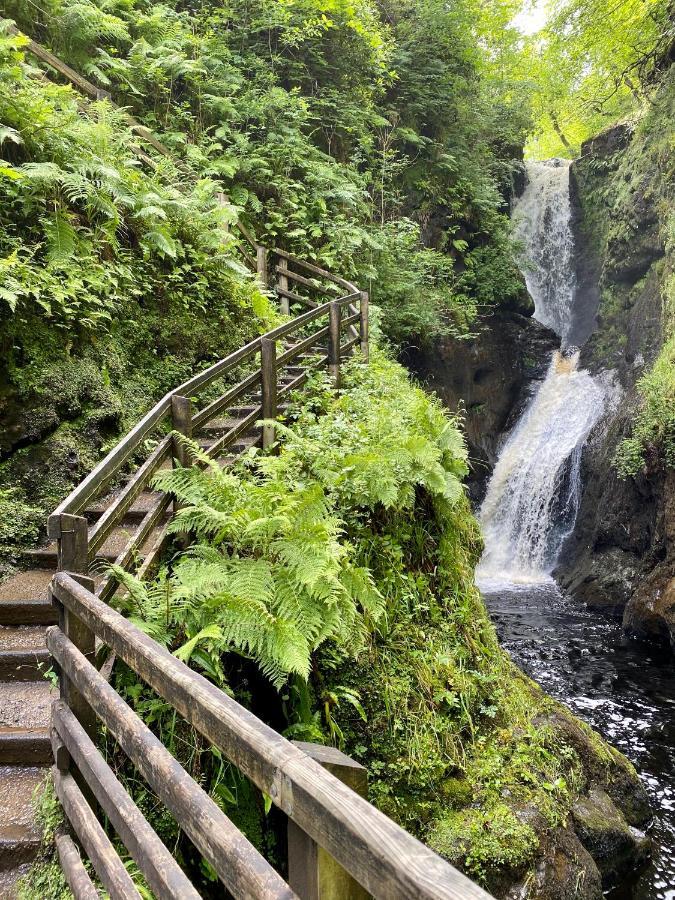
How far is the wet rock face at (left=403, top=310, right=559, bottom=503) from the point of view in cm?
1692

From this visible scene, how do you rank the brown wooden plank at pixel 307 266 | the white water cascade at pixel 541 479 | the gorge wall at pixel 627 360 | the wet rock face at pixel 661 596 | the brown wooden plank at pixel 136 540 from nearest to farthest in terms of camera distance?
1. the brown wooden plank at pixel 136 540
2. the wet rock face at pixel 661 596
3. the gorge wall at pixel 627 360
4. the brown wooden plank at pixel 307 266
5. the white water cascade at pixel 541 479

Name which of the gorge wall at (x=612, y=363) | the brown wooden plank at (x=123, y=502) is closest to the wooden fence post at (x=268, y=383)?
the brown wooden plank at (x=123, y=502)

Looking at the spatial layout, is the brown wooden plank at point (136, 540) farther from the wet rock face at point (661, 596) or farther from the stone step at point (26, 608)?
the wet rock face at point (661, 596)

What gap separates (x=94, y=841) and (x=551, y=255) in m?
24.4

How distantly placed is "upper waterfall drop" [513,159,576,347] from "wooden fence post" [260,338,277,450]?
17919 mm

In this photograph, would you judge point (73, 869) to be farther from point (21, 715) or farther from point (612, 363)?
point (612, 363)

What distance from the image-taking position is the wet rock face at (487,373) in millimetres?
16922

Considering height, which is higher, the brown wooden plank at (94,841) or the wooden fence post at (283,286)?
the wooden fence post at (283,286)

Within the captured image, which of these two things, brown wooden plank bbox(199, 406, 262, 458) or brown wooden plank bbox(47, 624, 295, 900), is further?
brown wooden plank bbox(199, 406, 262, 458)

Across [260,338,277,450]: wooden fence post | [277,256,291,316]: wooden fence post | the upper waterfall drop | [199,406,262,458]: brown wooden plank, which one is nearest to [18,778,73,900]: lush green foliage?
[199,406,262,458]: brown wooden plank

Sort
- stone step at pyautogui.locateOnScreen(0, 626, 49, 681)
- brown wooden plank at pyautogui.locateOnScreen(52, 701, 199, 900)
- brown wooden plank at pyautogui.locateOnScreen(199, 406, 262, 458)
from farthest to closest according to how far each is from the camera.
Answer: brown wooden plank at pyautogui.locateOnScreen(199, 406, 262, 458), stone step at pyautogui.locateOnScreen(0, 626, 49, 681), brown wooden plank at pyautogui.locateOnScreen(52, 701, 199, 900)

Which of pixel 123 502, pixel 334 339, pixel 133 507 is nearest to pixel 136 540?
pixel 123 502

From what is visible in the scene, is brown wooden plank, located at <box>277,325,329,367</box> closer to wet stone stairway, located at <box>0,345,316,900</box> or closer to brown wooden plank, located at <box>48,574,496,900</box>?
wet stone stairway, located at <box>0,345,316,900</box>

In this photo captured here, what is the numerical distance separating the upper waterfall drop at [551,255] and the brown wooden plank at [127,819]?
22.1m
